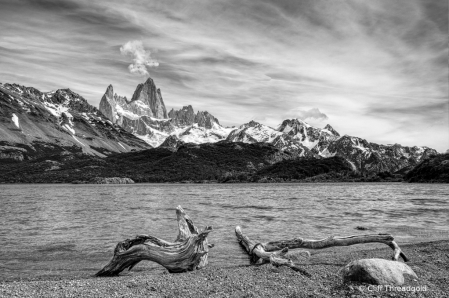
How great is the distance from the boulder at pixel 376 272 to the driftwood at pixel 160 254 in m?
8.37

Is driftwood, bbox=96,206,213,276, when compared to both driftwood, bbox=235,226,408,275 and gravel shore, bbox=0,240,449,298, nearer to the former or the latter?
gravel shore, bbox=0,240,449,298

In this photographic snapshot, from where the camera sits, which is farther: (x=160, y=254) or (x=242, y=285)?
(x=160, y=254)

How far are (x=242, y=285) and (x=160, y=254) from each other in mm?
6084

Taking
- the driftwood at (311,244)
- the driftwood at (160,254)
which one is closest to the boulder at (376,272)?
the driftwood at (311,244)

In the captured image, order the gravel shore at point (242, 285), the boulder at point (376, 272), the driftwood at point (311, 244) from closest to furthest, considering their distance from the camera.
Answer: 1. the gravel shore at point (242, 285)
2. the boulder at point (376, 272)
3. the driftwood at point (311, 244)

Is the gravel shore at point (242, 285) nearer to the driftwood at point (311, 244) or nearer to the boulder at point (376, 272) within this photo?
the boulder at point (376, 272)

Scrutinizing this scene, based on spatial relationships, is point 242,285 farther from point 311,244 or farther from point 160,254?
point 311,244

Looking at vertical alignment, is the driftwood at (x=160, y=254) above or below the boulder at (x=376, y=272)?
below

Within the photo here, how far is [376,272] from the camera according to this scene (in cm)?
1506

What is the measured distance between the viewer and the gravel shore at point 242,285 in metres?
14.5

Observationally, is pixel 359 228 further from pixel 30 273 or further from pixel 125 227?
pixel 30 273

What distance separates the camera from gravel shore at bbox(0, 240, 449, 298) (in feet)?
47.5

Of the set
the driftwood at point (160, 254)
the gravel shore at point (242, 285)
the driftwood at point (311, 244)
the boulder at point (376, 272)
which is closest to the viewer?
the gravel shore at point (242, 285)

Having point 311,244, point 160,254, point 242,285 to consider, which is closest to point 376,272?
point 242,285
